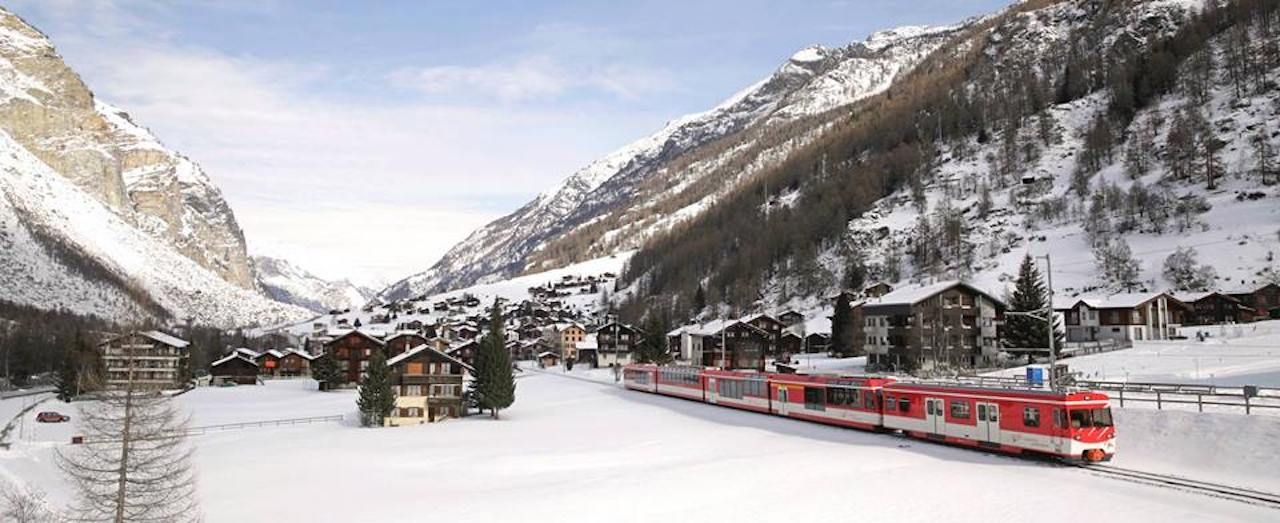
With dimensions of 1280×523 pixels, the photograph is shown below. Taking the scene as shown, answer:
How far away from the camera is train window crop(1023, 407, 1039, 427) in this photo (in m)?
31.6

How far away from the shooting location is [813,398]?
46.5 metres

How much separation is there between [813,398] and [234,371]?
98.2 m

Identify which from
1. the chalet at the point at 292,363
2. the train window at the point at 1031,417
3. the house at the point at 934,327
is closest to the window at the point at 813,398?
the train window at the point at 1031,417

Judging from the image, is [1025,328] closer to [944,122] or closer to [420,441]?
[420,441]

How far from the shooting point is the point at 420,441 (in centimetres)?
4859

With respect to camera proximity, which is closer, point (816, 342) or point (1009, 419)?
point (1009, 419)

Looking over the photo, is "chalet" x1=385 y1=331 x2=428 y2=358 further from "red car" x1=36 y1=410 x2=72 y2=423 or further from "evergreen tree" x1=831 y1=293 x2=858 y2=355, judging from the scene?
"evergreen tree" x1=831 y1=293 x2=858 y2=355

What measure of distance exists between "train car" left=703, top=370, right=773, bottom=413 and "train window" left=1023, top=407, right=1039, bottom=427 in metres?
Result: 20.7

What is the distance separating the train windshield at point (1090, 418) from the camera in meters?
30.2

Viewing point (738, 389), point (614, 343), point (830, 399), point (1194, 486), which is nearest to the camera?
point (1194, 486)

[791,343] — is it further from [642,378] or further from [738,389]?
[738,389]

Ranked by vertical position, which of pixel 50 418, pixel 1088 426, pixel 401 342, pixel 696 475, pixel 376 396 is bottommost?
pixel 50 418

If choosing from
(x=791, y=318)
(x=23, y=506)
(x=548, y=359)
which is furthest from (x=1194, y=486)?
(x=548, y=359)

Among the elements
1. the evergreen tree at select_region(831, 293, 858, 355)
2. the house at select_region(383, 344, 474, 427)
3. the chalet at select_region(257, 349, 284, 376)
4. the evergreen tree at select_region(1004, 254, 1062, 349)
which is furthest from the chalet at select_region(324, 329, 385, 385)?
the evergreen tree at select_region(1004, 254, 1062, 349)
